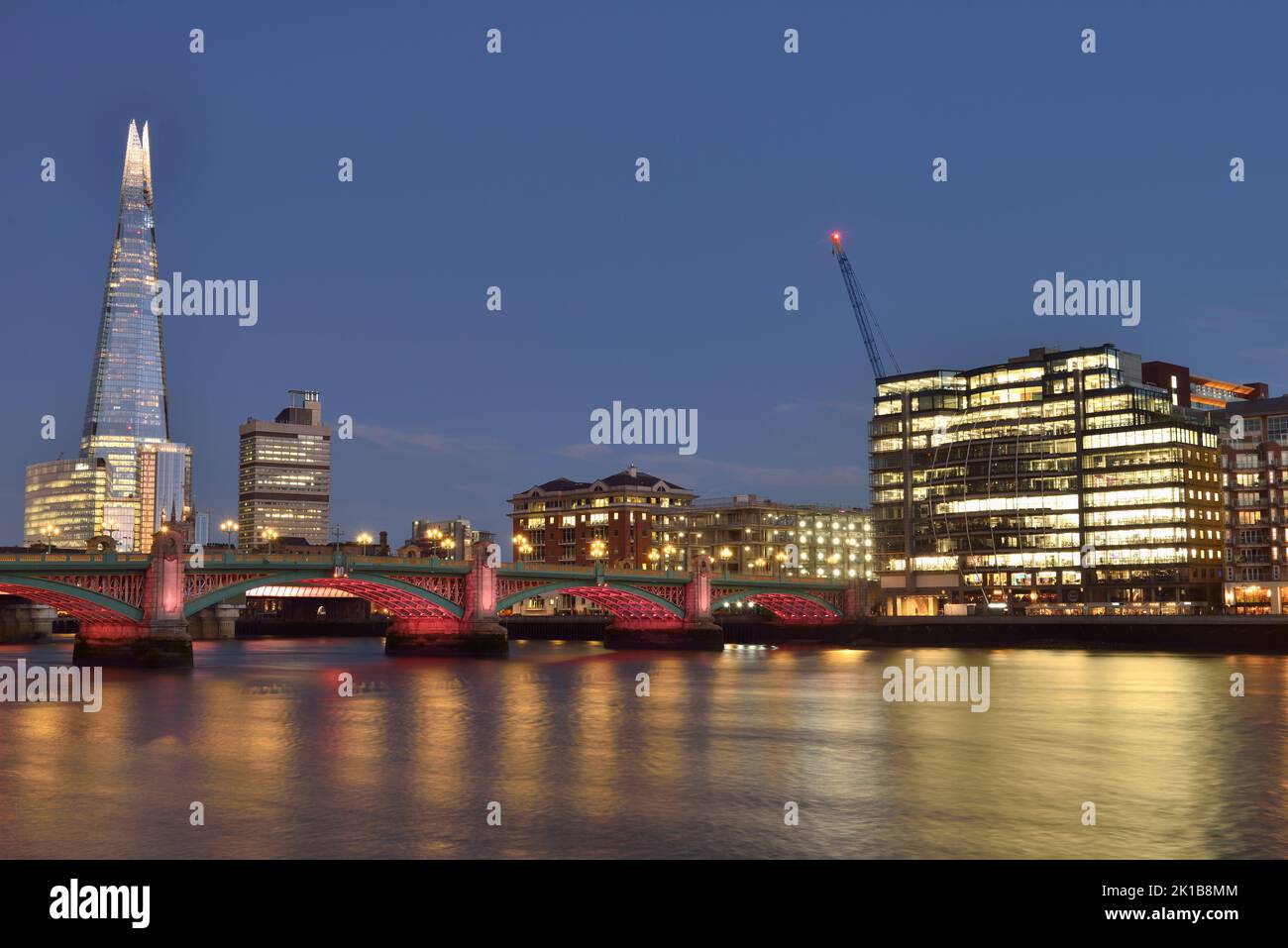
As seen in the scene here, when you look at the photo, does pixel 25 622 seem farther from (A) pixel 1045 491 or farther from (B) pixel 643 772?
(B) pixel 643 772

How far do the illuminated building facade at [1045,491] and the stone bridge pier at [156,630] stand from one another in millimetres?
110217

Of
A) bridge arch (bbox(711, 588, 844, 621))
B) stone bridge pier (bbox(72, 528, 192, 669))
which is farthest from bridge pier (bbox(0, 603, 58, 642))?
bridge arch (bbox(711, 588, 844, 621))

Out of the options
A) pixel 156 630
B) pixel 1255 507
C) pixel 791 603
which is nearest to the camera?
pixel 156 630

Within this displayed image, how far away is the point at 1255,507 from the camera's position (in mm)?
173625

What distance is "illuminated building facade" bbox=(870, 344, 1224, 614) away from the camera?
561ft

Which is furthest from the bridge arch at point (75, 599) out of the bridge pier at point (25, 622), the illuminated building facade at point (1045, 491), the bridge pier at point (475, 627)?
the illuminated building facade at point (1045, 491)

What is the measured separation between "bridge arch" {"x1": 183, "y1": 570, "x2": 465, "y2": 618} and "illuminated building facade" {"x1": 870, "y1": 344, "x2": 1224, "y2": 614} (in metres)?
82.8

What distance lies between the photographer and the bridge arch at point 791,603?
148600mm

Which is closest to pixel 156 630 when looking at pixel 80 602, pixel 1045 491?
pixel 80 602

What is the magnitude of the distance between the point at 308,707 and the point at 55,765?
2336cm

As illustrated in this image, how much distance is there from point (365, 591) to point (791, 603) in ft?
229

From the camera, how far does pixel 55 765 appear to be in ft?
143
